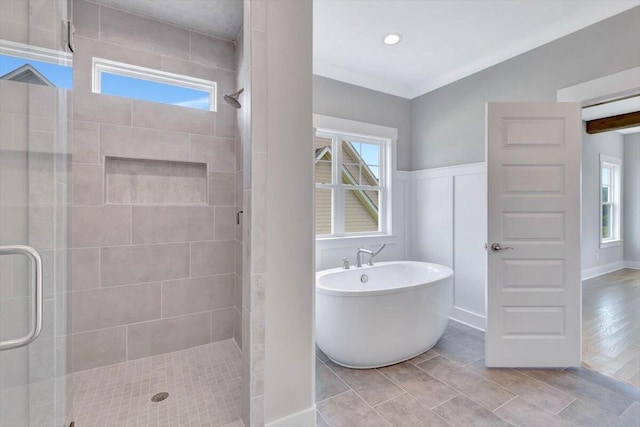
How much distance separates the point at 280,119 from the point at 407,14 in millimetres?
1634

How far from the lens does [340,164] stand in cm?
322

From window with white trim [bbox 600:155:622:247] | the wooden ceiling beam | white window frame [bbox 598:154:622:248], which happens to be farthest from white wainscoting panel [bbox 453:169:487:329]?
white window frame [bbox 598:154:622:248]

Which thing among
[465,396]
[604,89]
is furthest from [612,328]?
[604,89]

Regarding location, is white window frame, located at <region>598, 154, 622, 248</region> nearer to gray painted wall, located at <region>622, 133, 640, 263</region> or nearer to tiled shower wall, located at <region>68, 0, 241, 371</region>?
gray painted wall, located at <region>622, 133, 640, 263</region>

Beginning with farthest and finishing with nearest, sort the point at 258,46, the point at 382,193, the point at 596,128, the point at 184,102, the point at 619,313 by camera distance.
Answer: the point at 596,128, the point at 382,193, the point at 619,313, the point at 184,102, the point at 258,46

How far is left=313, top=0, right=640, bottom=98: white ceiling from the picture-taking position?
2172 millimetres

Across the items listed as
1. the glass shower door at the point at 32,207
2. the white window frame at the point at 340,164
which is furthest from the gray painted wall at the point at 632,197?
the glass shower door at the point at 32,207

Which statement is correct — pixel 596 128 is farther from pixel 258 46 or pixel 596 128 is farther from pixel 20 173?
pixel 20 173

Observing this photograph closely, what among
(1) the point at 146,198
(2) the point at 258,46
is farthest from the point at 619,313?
(1) the point at 146,198

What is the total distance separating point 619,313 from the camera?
127 inches

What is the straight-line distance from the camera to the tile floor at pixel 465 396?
166cm

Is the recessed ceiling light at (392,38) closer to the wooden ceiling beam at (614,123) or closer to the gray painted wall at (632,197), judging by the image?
the wooden ceiling beam at (614,123)

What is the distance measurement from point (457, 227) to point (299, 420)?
2.45m

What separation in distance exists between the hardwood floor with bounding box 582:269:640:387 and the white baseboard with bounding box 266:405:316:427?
2177mm
